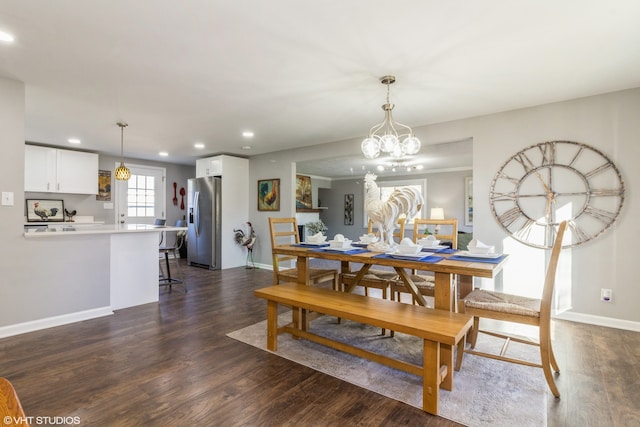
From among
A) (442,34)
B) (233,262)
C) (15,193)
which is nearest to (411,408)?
(442,34)

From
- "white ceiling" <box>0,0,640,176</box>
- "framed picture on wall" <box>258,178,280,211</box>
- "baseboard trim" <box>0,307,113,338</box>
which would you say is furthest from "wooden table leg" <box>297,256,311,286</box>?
"framed picture on wall" <box>258,178,280,211</box>

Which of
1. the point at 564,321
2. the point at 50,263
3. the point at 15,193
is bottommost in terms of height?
the point at 564,321

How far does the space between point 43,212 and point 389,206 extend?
6179 millimetres

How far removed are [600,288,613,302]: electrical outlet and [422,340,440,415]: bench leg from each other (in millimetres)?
2508

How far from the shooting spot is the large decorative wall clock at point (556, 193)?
303cm

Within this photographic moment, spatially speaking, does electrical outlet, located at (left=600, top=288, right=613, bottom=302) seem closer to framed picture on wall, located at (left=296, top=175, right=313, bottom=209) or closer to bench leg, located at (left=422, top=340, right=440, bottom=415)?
bench leg, located at (left=422, top=340, right=440, bottom=415)

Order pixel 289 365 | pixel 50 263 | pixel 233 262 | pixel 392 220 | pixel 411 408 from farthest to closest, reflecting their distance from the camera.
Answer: pixel 233 262
pixel 50 263
pixel 392 220
pixel 289 365
pixel 411 408

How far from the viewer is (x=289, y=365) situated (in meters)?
→ 2.21

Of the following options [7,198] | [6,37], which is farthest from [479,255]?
[7,198]

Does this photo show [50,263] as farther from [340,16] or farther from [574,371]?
[574,371]

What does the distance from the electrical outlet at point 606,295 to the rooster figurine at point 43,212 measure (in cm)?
800

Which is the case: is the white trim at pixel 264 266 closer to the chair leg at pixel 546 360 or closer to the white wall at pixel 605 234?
the white wall at pixel 605 234

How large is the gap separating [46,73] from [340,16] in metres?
2.53

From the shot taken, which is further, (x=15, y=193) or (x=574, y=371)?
(x=15, y=193)
